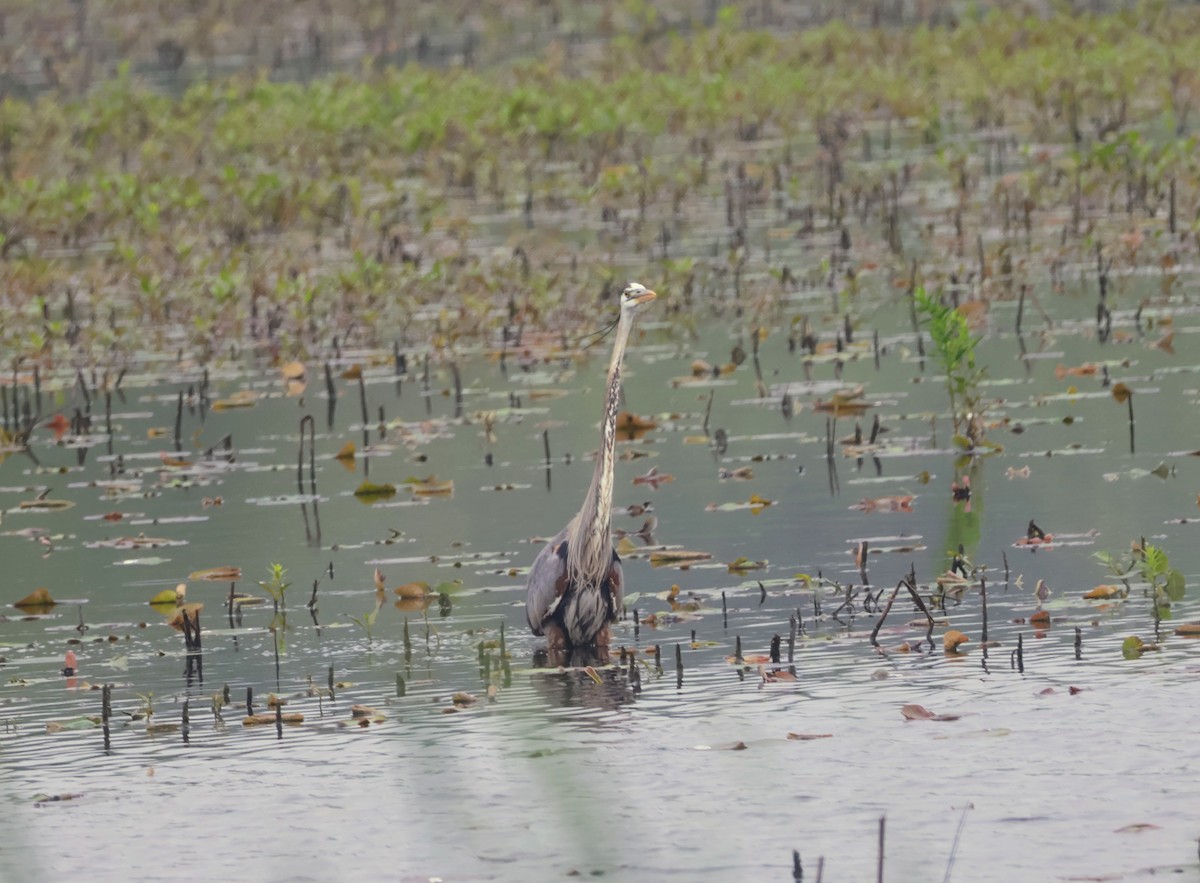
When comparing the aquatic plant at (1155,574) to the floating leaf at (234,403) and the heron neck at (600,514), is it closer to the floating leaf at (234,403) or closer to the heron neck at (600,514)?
the heron neck at (600,514)

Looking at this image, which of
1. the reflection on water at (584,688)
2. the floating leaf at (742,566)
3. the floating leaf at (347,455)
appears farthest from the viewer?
the floating leaf at (347,455)

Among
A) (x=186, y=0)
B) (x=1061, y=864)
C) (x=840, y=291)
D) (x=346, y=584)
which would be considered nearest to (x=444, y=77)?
(x=186, y=0)

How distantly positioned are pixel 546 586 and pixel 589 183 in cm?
1382

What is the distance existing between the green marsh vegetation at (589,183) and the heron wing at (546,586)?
6973 millimetres

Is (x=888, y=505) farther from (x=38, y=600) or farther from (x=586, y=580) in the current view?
(x=38, y=600)

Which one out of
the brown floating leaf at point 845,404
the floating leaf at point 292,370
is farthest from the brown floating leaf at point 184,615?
the floating leaf at point 292,370

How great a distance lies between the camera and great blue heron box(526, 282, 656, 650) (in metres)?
8.53

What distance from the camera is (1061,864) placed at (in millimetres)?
5672

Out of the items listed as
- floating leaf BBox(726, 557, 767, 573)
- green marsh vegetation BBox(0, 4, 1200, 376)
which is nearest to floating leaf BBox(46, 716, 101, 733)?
floating leaf BBox(726, 557, 767, 573)

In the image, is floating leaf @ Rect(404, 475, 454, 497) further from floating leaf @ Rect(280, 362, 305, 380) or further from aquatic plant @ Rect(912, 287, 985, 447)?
floating leaf @ Rect(280, 362, 305, 380)

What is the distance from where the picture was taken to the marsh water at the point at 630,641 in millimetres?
6176

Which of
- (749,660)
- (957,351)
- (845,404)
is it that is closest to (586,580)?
(749,660)

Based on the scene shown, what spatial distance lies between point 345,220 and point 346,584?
439 inches

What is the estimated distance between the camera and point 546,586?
28.3 ft
